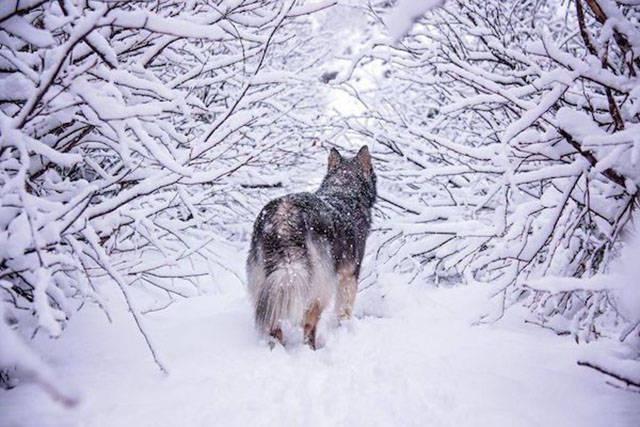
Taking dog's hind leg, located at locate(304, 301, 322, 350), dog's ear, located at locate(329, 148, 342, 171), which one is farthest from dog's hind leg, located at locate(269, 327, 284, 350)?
dog's ear, located at locate(329, 148, 342, 171)

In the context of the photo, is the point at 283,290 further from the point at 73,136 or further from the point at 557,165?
the point at 557,165

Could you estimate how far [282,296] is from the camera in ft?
9.20

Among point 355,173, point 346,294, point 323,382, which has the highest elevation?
point 355,173

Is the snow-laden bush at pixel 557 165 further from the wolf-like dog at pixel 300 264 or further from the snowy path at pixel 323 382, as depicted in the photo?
the wolf-like dog at pixel 300 264

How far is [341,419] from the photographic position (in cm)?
192

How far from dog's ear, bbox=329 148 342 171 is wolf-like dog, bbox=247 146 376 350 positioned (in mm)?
1235

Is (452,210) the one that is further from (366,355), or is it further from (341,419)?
(341,419)

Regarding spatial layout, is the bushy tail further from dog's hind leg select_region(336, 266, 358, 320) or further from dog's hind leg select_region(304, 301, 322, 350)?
→ dog's hind leg select_region(336, 266, 358, 320)

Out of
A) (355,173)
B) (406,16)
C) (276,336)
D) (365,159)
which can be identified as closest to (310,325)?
(276,336)

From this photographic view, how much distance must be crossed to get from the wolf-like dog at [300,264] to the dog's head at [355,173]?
0.94m

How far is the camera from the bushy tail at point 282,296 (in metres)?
2.80

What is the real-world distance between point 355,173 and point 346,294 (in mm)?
1761

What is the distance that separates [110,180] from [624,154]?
259cm

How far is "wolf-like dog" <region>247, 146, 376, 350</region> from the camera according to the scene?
2.83m
